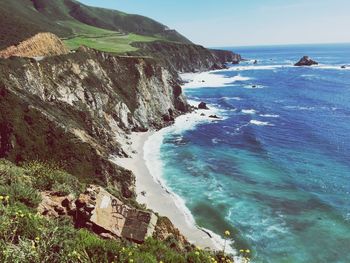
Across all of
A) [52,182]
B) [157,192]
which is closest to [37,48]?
[157,192]

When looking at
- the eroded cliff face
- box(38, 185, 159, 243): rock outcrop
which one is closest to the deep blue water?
the eroded cliff face

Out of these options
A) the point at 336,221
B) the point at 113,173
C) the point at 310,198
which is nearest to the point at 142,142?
the point at 113,173

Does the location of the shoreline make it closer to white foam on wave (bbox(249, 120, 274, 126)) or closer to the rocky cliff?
white foam on wave (bbox(249, 120, 274, 126))

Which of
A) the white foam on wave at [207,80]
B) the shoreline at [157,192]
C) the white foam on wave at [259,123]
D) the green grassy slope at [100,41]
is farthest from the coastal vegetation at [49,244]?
the white foam on wave at [207,80]

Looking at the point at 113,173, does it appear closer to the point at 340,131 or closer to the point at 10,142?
the point at 10,142

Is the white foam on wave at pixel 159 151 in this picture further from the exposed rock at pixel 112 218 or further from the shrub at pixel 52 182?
the shrub at pixel 52 182
